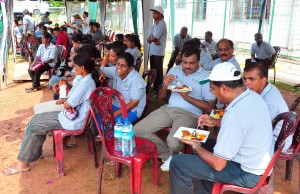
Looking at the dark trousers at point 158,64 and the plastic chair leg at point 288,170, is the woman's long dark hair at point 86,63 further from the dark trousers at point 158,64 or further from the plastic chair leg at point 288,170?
the dark trousers at point 158,64

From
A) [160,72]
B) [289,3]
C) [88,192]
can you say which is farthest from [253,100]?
[289,3]

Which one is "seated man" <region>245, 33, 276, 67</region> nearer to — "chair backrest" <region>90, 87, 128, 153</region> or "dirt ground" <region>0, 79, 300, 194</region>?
"dirt ground" <region>0, 79, 300, 194</region>

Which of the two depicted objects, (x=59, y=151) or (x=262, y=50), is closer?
(x=59, y=151)

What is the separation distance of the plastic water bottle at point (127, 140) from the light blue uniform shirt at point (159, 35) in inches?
162

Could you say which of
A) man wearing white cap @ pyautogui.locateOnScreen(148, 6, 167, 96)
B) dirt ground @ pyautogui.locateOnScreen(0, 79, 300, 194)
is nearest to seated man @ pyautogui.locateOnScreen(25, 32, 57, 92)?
man wearing white cap @ pyautogui.locateOnScreen(148, 6, 167, 96)

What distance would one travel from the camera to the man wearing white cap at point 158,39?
20.6ft

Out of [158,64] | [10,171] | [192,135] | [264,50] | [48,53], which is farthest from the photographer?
[264,50]

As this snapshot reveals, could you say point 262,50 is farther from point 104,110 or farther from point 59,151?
point 59,151

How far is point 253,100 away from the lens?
201cm

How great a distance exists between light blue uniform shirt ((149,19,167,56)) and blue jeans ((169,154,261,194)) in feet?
14.6

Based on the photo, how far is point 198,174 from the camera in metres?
2.21

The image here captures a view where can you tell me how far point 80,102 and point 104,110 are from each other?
37cm

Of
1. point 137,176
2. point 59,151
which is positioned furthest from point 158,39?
point 137,176

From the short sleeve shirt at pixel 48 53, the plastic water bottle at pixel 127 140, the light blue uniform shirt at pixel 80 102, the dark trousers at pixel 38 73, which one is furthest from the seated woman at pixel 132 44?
the plastic water bottle at pixel 127 140
